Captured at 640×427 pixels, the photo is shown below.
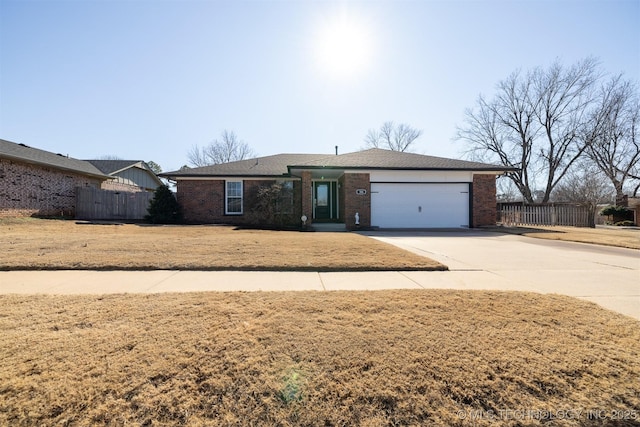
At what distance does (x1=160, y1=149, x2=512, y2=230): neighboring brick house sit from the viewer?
522 inches

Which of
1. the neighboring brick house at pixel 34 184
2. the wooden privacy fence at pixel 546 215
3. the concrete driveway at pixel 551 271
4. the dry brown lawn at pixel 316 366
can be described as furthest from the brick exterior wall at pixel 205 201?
the wooden privacy fence at pixel 546 215

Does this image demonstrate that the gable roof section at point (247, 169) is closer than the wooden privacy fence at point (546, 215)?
Yes

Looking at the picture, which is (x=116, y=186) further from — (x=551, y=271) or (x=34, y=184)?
(x=551, y=271)

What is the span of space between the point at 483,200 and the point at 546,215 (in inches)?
252

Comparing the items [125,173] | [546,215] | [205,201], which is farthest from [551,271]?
[125,173]

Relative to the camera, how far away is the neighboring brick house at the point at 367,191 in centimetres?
1327

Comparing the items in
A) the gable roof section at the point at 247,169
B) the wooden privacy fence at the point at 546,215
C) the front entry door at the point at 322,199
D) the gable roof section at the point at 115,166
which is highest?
the gable roof section at the point at 115,166

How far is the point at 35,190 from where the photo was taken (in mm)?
14344

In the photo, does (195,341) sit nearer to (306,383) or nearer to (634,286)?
(306,383)

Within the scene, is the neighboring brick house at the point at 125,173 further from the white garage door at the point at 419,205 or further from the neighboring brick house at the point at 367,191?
the white garage door at the point at 419,205

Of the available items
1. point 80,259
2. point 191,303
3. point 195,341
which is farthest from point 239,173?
point 195,341

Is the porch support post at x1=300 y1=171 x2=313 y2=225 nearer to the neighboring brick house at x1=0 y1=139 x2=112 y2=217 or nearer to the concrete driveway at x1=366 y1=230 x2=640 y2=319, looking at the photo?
the concrete driveway at x1=366 y1=230 x2=640 y2=319

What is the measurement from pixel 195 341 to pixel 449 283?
360 centimetres

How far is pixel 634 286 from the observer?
163 inches
